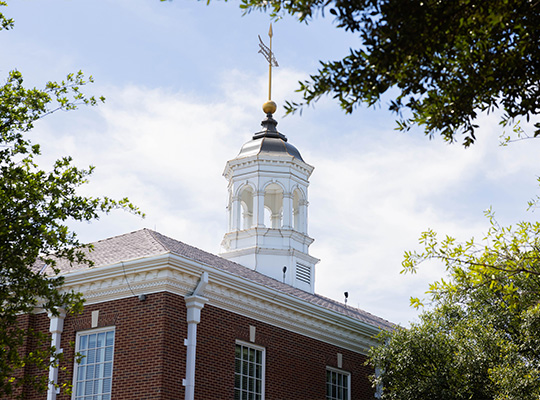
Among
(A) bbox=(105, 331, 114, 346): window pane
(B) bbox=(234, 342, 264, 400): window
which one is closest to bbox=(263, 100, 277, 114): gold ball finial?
(B) bbox=(234, 342, 264, 400): window

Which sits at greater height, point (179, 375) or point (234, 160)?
point (234, 160)

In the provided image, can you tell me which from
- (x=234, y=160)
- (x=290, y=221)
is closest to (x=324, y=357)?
(x=290, y=221)

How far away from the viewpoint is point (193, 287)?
18391mm

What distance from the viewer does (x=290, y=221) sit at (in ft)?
95.8

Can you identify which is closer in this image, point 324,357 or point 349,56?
point 349,56

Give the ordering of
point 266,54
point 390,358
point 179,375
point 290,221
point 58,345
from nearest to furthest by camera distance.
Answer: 1. point 179,375
2. point 58,345
3. point 390,358
4. point 290,221
5. point 266,54

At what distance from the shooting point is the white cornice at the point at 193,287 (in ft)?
58.7

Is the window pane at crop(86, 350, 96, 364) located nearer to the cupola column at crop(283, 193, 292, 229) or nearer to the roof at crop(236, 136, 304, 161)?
the cupola column at crop(283, 193, 292, 229)

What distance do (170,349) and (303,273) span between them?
40.4 ft

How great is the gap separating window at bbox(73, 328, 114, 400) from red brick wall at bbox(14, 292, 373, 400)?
0.23m

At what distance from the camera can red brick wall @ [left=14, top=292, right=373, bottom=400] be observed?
686 inches

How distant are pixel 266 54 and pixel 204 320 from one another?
1844 centimetres

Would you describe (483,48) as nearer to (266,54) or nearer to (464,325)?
(464,325)

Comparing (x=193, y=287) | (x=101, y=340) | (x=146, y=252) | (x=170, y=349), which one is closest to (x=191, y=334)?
(x=170, y=349)
